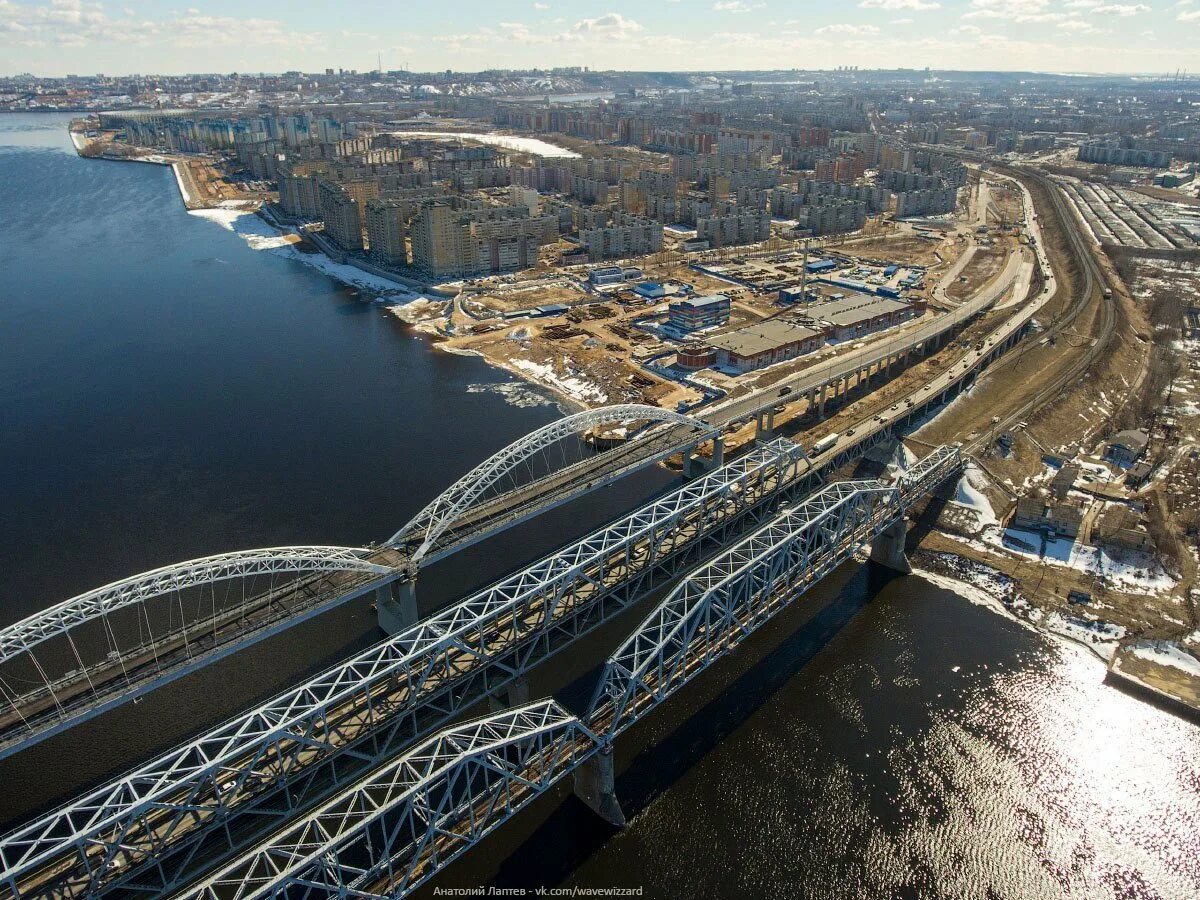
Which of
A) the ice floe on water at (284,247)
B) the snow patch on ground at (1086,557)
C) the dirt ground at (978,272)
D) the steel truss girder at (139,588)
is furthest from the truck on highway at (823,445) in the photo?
the ice floe on water at (284,247)

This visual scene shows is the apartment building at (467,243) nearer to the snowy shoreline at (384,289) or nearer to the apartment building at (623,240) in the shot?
the snowy shoreline at (384,289)

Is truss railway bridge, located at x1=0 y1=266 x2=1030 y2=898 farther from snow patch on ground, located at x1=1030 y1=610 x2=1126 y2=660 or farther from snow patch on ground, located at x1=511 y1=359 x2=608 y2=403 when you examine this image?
snow patch on ground, located at x1=511 y1=359 x2=608 y2=403

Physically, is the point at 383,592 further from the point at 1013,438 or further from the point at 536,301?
the point at 536,301

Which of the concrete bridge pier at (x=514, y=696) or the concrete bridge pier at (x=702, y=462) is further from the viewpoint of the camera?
the concrete bridge pier at (x=702, y=462)

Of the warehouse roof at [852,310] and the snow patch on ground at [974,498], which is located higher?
the warehouse roof at [852,310]

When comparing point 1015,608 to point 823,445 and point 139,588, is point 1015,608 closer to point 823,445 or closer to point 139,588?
point 823,445

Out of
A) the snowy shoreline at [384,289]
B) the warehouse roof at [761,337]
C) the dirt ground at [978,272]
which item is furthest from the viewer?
the dirt ground at [978,272]

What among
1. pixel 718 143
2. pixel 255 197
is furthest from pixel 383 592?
pixel 718 143
